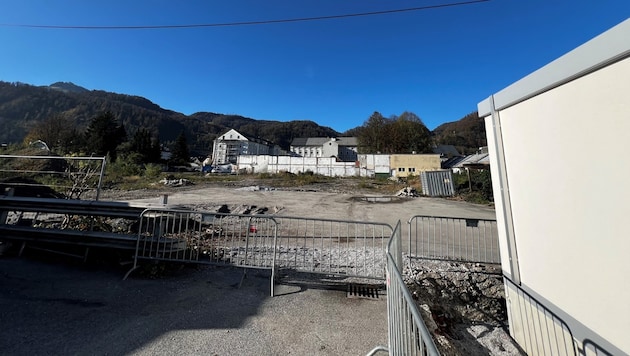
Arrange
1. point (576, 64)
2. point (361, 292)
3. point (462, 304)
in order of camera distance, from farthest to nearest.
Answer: point (462, 304), point (361, 292), point (576, 64)

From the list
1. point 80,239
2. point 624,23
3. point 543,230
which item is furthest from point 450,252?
point 80,239

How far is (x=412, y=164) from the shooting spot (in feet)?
137

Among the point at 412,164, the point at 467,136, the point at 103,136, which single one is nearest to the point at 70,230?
the point at 412,164

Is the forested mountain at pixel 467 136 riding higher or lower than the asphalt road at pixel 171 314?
higher

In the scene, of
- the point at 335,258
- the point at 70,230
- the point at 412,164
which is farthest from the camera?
the point at 412,164

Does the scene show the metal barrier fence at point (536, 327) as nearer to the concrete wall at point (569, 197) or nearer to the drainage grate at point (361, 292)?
the concrete wall at point (569, 197)

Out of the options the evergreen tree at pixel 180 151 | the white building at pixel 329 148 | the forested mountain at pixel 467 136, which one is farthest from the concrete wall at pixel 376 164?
the forested mountain at pixel 467 136

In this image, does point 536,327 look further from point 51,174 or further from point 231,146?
point 231,146

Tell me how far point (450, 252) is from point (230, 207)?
946cm

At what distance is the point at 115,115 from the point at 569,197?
127814mm

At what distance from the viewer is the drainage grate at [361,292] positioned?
13.2 feet

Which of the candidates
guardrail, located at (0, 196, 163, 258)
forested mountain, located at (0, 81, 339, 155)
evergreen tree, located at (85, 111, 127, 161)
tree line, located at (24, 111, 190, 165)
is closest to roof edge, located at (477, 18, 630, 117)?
guardrail, located at (0, 196, 163, 258)

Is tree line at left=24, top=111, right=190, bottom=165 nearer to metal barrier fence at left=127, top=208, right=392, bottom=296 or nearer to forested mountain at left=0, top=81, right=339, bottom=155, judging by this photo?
forested mountain at left=0, top=81, right=339, bottom=155

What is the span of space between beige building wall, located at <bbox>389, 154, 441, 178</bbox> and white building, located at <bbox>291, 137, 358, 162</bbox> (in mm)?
40350
